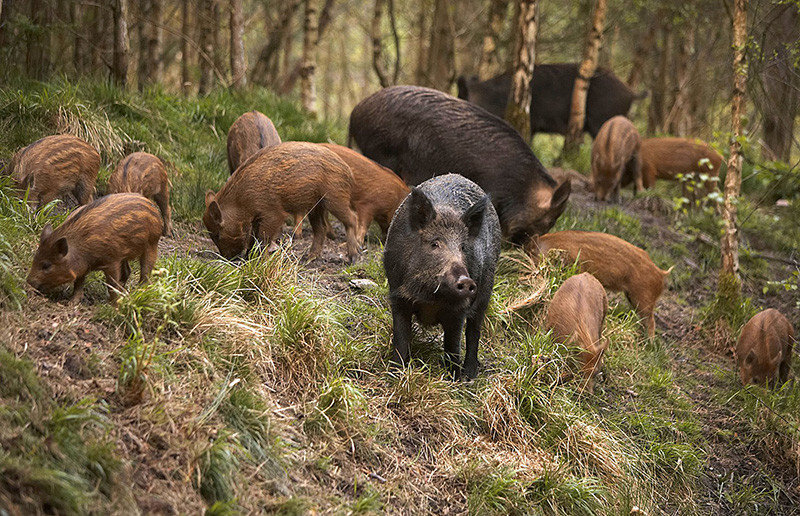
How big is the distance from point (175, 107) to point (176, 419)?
5.59 m

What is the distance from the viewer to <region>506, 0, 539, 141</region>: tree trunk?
9.49m

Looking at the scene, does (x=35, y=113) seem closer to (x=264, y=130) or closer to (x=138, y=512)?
(x=264, y=130)

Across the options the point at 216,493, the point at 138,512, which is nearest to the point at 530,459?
the point at 216,493

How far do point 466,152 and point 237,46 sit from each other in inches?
147

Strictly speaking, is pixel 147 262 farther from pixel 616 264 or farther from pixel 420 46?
pixel 420 46

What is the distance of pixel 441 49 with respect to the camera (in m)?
14.6

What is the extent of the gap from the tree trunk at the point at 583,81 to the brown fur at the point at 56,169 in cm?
836

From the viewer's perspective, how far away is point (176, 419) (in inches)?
160

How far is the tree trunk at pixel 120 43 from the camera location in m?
8.23

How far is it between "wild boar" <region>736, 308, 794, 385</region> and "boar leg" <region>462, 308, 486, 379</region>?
300 centimetres

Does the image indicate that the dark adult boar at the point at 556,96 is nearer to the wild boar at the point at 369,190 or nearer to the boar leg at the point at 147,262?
the wild boar at the point at 369,190

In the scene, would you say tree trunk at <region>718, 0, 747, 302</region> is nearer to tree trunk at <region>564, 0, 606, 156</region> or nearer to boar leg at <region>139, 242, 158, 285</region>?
tree trunk at <region>564, 0, 606, 156</region>

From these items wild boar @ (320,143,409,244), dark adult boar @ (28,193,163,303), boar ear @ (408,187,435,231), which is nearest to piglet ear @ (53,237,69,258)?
dark adult boar @ (28,193,163,303)

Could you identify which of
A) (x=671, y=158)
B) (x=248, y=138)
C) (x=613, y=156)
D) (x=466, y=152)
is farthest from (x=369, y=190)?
(x=671, y=158)
